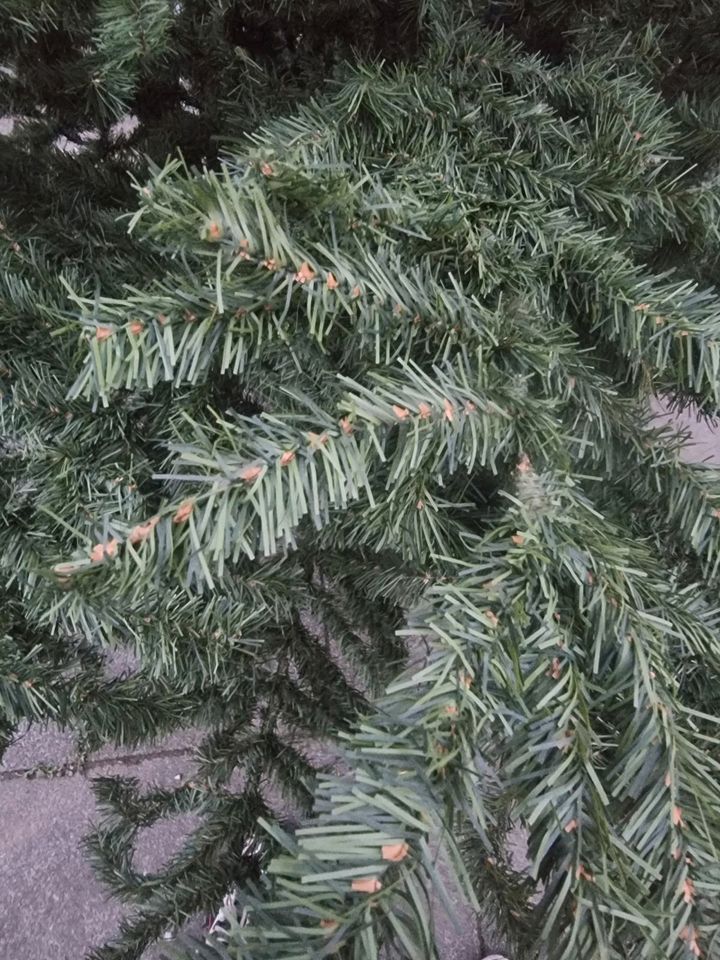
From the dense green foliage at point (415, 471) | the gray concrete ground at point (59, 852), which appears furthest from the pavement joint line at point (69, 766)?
the dense green foliage at point (415, 471)

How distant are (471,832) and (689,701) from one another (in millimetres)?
126

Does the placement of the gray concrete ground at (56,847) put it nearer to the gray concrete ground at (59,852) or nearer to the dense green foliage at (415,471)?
the gray concrete ground at (59,852)

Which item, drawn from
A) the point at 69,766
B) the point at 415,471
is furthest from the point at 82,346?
the point at 69,766

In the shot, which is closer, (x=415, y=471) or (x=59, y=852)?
(x=415, y=471)

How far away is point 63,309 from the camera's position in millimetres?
305

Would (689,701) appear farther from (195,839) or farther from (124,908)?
(124,908)

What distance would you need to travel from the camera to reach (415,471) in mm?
240

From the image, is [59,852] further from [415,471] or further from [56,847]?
[415,471]

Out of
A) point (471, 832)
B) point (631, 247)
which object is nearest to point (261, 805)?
point (471, 832)

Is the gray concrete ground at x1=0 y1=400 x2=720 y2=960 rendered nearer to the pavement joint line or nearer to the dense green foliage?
the pavement joint line

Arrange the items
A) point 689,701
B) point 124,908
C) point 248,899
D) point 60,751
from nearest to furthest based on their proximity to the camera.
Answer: point 248,899, point 689,701, point 124,908, point 60,751

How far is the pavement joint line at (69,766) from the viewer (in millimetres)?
830

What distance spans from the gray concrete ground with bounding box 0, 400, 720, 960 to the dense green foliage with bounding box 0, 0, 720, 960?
40 centimetres

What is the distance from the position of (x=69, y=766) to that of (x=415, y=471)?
0.77 metres
